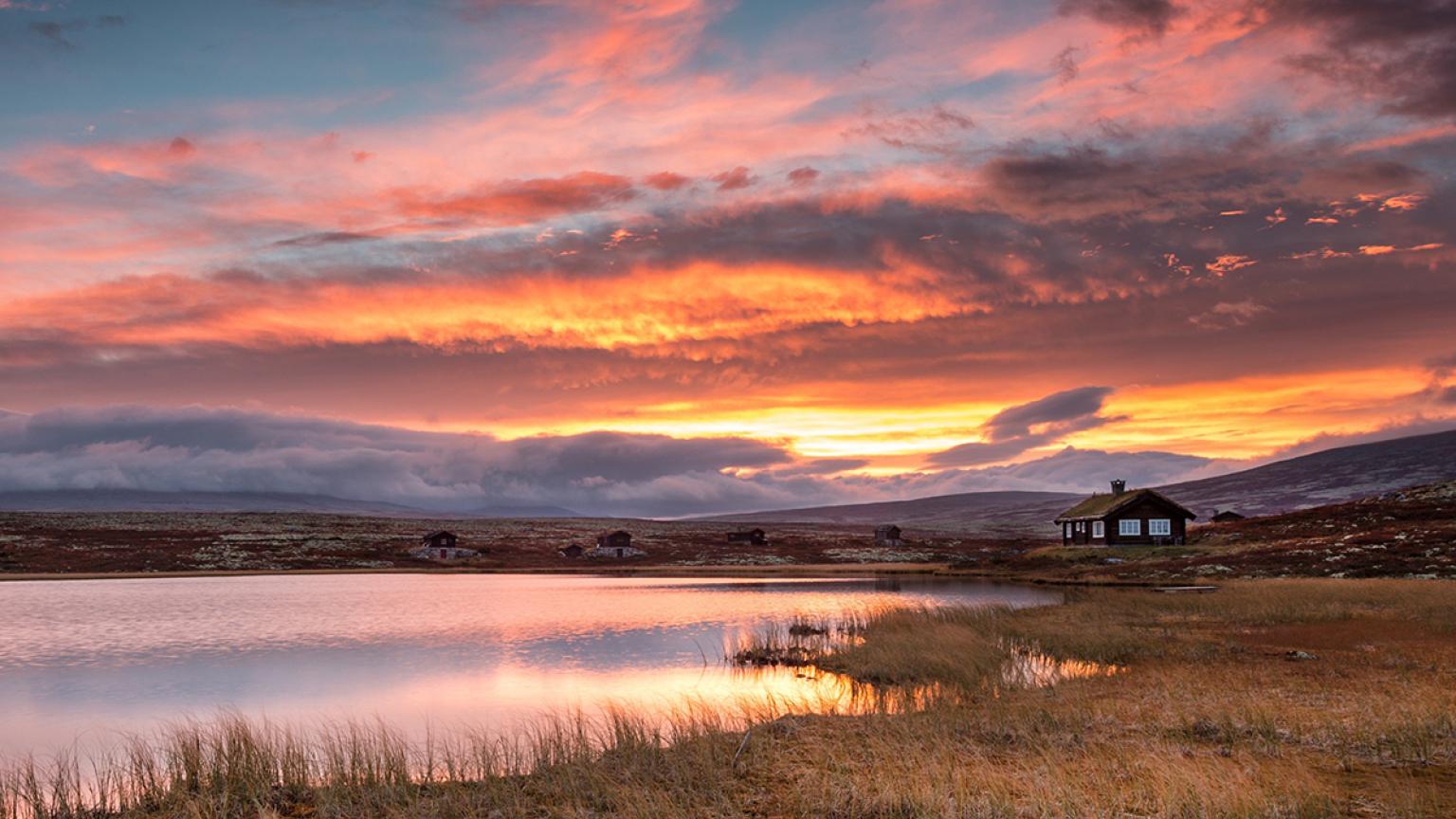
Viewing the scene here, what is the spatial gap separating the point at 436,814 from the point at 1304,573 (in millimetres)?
61793

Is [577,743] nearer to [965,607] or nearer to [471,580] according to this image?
[965,607]

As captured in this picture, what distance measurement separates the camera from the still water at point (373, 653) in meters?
25.3

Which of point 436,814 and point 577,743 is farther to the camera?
point 577,743

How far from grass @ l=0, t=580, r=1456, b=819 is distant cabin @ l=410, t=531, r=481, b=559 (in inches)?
4175

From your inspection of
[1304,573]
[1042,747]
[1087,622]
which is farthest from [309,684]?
[1304,573]

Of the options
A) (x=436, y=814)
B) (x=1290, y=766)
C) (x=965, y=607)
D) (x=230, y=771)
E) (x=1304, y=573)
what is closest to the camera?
(x=436, y=814)

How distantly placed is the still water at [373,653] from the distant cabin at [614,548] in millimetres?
62299

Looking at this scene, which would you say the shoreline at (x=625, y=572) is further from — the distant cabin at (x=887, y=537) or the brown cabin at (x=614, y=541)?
the distant cabin at (x=887, y=537)

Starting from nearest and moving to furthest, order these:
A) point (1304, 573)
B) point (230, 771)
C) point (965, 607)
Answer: point (230, 771) → point (965, 607) → point (1304, 573)

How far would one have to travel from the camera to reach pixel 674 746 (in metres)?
17.6

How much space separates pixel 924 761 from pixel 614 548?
12195 centimetres

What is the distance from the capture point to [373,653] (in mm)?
36562

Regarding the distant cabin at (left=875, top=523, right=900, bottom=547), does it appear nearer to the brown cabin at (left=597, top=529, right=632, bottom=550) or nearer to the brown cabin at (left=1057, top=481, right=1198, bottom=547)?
the brown cabin at (left=597, top=529, right=632, bottom=550)

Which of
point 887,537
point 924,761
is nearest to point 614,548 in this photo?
point 887,537
